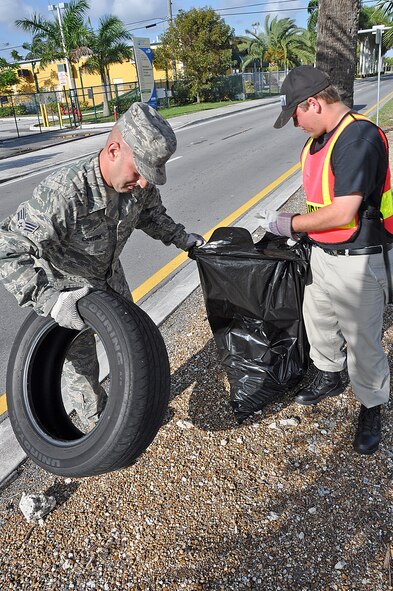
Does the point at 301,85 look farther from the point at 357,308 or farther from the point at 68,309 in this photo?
the point at 68,309

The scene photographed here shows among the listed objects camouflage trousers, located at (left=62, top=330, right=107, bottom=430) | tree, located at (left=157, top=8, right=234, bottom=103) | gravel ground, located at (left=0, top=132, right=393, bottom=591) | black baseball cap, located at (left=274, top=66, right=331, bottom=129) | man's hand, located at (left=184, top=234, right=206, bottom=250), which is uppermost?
tree, located at (left=157, top=8, right=234, bottom=103)

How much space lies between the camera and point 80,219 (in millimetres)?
2154

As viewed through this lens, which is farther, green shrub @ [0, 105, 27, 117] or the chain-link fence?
green shrub @ [0, 105, 27, 117]

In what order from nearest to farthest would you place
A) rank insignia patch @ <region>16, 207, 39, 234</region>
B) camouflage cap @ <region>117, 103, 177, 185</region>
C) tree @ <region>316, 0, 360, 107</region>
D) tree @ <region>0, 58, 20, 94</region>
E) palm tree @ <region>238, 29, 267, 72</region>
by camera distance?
camouflage cap @ <region>117, 103, 177, 185</region> → rank insignia patch @ <region>16, 207, 39, 234</region> → tree @ <region>316, 0, 360, 107</region> → tree @ <region>0, 58, 20, 94</region> → palm tree @ <region>238, 29, 267, 72</region>

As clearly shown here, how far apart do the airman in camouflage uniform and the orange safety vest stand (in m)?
0.73

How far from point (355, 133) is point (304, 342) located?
1.21 meters

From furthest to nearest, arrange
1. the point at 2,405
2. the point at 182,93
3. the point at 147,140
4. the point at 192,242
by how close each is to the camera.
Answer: the point at 182,93
the point at 2,405
the point at 192,242
the point at 147,140

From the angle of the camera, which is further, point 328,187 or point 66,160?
point 66,160

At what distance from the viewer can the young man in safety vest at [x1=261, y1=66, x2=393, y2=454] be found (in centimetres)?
212

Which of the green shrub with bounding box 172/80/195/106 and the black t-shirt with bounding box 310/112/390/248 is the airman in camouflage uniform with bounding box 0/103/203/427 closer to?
the black t-shirt with bounding box 310/112/390/248

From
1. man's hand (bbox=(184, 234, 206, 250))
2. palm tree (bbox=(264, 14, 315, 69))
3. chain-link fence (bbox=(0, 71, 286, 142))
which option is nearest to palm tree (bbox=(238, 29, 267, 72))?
palm tree (bbox=(264, 14, 315, 69))

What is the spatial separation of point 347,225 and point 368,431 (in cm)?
104

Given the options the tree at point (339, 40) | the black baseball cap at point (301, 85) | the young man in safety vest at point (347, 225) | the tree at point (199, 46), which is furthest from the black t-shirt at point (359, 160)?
Answer: the tree at point (199, 46)

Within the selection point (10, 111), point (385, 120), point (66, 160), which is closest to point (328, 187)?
point (66, 160)
